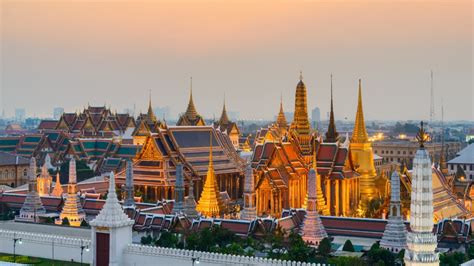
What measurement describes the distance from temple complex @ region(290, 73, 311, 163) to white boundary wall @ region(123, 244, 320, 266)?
19.1 m

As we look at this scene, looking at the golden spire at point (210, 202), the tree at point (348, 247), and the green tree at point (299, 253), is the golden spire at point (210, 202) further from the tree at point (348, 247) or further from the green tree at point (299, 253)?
the green tree at point (299, 253)

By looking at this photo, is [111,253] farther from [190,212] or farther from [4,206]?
[4,206]

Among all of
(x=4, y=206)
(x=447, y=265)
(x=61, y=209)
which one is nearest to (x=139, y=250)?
(x=447, y=265)

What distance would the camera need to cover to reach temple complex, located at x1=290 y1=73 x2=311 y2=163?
1759 inches

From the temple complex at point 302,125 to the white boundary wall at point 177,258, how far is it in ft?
62.8

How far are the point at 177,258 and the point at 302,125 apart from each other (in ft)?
69.9

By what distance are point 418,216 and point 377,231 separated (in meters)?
13.9

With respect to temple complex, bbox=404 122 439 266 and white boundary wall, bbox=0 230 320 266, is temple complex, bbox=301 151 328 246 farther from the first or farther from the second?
temple complex, bbox=404 122 439 266

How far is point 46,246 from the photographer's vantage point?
2847cm

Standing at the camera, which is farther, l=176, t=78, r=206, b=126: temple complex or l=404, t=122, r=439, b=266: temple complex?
l=176, t=78, r=206, b=126: temple complex

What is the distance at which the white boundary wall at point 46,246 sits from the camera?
2769 cm

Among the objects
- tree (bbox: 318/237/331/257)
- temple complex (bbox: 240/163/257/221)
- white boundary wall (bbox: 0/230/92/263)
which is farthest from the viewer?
temple complex (bbox: 240/163/257/221)

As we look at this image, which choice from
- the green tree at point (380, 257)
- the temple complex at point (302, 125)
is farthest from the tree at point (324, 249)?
the temple complex at point (302, 125)

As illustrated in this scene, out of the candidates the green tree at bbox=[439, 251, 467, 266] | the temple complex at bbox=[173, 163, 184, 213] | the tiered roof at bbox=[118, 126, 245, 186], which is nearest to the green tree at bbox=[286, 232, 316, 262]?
the green tree at bbox=[439, 251, 467, 266]
